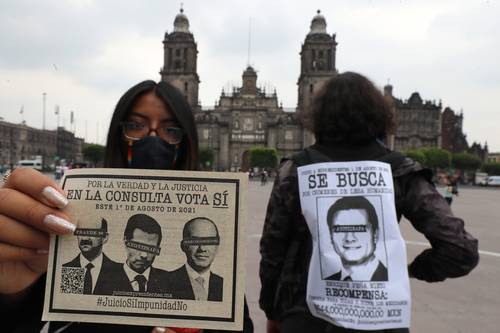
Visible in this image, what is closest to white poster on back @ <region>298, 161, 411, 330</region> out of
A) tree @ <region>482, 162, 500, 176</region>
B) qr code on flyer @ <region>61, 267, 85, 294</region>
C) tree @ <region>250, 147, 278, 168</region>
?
qr code on flyer @ <region>61, 267, 85, 294</region>

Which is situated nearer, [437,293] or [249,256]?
[437,293]

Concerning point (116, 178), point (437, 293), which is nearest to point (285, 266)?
point (116, 178)

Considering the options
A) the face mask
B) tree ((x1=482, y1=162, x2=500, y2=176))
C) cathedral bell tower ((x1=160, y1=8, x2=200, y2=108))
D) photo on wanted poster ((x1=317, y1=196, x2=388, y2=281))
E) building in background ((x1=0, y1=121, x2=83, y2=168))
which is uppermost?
cathedral bell tower ((x1=160, y1=8, x2=200, y2=108))

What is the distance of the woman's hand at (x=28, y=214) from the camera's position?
41.9 inches

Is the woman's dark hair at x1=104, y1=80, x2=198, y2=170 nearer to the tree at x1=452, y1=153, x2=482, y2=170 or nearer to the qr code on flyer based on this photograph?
the qr code on flyer

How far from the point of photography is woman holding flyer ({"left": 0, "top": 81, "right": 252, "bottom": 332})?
3.53 ft

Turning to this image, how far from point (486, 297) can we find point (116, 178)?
505 cm

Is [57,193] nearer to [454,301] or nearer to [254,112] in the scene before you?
[454,301]

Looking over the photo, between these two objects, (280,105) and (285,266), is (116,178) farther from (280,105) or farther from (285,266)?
(280,105)

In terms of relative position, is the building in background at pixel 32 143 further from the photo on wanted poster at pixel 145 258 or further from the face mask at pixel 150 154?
the photo on wanted poster at pixel 145 258

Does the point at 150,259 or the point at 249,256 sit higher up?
the point at 150,259

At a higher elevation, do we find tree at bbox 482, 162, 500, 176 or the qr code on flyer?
tree at bbox 482, 162, 500, 176

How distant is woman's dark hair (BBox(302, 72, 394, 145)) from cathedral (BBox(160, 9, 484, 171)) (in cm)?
5961

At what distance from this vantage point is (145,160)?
159 cm
